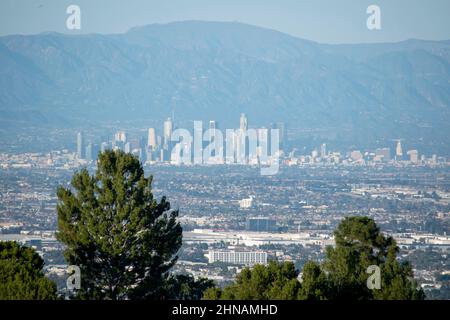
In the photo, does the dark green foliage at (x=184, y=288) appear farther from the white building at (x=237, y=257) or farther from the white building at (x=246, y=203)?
the white building at (x=246, y=203)

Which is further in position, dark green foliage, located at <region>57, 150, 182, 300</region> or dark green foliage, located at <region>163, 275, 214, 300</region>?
dark green foliage, located at <region>163, 275, 214, 300</region>

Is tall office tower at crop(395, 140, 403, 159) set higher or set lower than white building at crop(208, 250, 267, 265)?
higher

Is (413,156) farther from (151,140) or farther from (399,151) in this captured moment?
(151,140)

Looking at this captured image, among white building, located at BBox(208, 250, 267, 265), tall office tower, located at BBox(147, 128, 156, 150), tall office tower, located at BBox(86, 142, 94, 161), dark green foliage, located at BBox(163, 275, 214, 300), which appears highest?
tall office tower, located at BBox(147, 128, 156, 150)

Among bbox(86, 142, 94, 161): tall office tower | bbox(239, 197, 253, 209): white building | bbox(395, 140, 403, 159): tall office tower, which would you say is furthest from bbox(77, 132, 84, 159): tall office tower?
bbox(395, 140, 403, 159): tall office tower

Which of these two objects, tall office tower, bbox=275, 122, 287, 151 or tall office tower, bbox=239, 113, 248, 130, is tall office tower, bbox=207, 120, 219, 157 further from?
tall office tower, bbox=275, 122, 287, 151

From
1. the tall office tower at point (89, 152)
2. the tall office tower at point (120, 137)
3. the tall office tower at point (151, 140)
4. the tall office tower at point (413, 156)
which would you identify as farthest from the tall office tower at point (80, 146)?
the tall office tower at point (413, 156)
